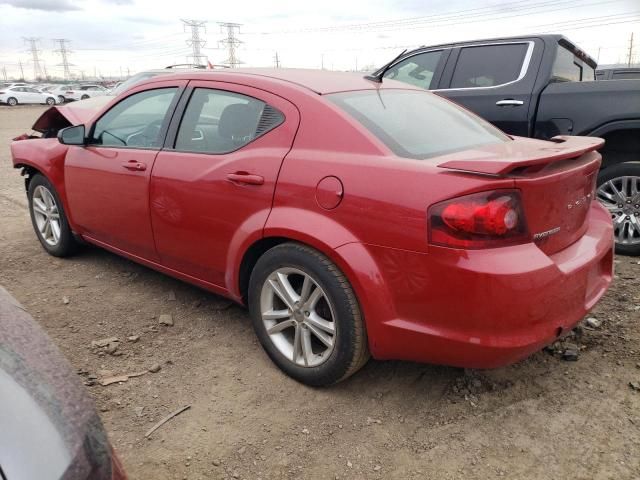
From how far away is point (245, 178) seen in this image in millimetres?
2738

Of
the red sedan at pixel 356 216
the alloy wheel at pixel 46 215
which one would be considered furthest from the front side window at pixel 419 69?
the alloy wheel at pixel 46 215

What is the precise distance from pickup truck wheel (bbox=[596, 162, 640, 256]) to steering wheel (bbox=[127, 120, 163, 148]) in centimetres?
350

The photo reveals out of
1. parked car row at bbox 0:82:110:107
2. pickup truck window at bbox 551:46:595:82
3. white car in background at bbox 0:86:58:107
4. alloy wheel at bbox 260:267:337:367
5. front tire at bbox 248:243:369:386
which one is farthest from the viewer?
parked car row at bbox 0:82:110:107

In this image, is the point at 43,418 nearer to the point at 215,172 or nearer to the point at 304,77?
the point at 215,172

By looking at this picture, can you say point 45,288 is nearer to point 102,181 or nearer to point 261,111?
point 102,181

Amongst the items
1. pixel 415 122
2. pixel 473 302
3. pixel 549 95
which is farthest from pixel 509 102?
pixel 473 302

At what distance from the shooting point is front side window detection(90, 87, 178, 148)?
3.41m

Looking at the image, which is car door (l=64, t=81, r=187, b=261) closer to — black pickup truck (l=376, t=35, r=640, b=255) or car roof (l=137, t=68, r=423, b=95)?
car roof (l=137, t=68, r=423, b=95)

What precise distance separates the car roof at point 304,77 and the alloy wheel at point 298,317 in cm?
99

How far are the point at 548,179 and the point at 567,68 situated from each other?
11.6 feet

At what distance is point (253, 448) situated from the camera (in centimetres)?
232

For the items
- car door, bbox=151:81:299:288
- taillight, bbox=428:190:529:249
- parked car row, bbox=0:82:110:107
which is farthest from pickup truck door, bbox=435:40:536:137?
parked car row, bbox=0:82:110:107

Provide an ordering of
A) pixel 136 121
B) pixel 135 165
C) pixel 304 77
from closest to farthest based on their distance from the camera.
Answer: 1. pixel 304 77
2. pixel 135 165
3. pixel 136 121

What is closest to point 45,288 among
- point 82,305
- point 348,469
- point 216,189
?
point 82,305
